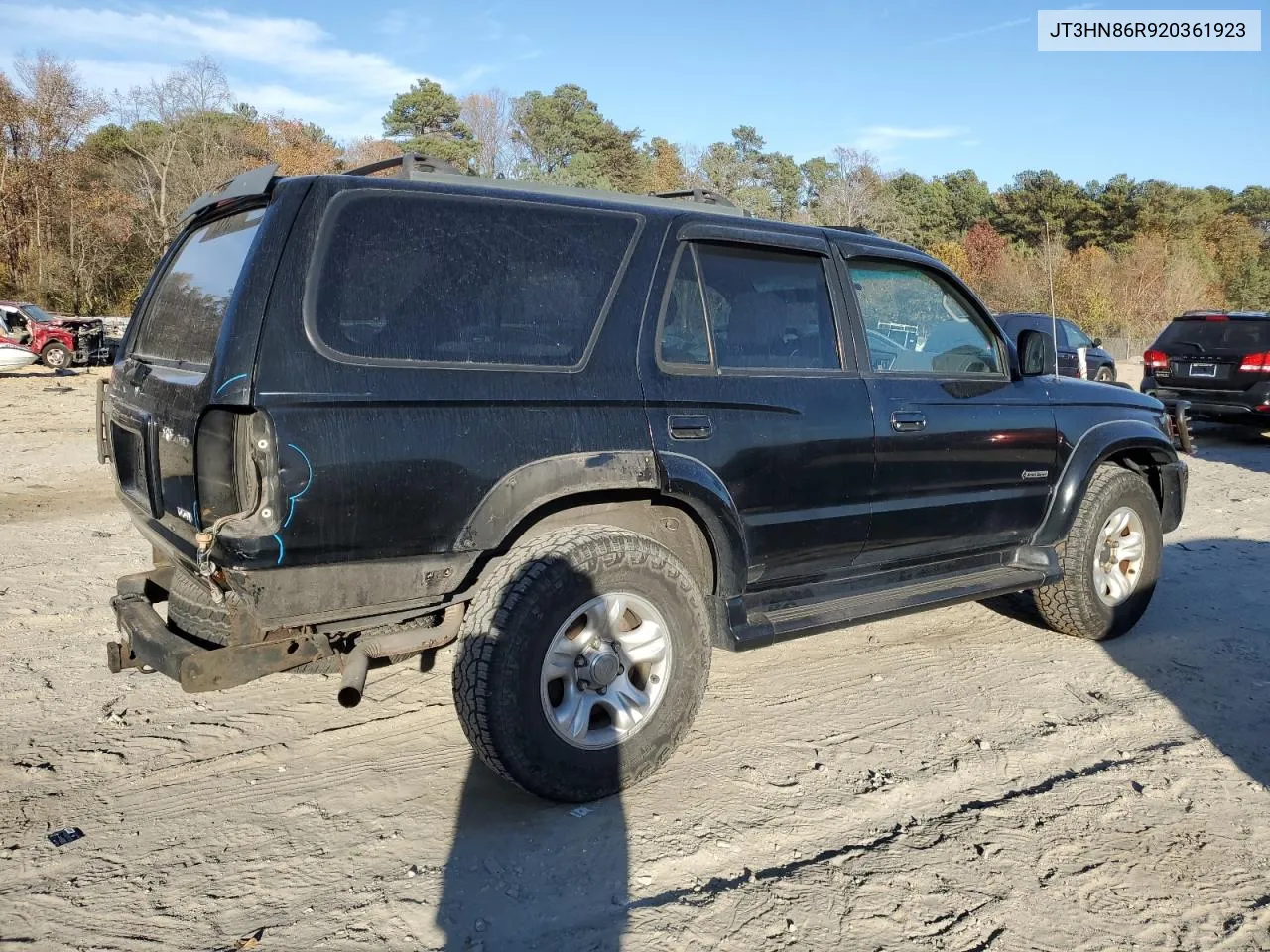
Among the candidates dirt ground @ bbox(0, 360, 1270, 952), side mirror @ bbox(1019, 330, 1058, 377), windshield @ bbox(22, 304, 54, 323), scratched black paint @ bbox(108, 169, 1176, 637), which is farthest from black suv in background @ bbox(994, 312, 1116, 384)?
windshield @ bbox(22, 304, 54, 323)

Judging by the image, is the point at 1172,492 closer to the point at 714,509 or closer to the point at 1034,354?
the point at 1034,354

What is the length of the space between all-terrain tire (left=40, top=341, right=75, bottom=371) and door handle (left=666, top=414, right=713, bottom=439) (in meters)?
22.3

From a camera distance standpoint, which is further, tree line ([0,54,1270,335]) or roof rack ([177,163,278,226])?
tree line ([0,54,1270,335])

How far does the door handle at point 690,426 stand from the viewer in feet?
11.3

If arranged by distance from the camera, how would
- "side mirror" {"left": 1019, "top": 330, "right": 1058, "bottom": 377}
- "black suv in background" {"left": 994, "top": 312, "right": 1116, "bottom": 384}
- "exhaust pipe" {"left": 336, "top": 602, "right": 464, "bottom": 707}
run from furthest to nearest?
1. "black suv in background" {"left": 994, "top": 312, "right": 1116, "bottom": 384}
2. "side mirror" {"left": 1019, "top": 330, "right": 1058, "bottom": 377}
3. "exhaust pipe" {"left": 336, "top": 602, "right": 464, "bottom": 707}

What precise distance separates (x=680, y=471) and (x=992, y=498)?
189 centimetres

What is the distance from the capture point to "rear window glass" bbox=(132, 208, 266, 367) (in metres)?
3.11

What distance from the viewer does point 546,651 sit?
10.2 ft

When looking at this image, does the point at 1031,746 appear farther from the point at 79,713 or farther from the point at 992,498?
the point at 79,713

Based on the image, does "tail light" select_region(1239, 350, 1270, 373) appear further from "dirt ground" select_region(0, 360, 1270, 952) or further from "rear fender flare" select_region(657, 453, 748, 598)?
"rear fender flare" select_region(657, 453, 748, 598)

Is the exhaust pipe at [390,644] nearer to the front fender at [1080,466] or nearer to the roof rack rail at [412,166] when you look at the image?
the roof rack rail at [412,166]

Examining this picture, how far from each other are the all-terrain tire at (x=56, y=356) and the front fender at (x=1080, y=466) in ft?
73.7

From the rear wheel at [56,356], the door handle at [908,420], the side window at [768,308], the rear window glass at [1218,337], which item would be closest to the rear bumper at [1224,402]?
the rear window glass at [1218,337]

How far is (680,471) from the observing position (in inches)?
134
